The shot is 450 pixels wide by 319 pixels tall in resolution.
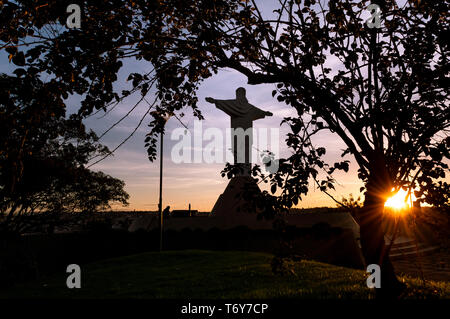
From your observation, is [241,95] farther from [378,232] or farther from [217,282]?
[378,232]

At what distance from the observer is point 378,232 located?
15.5 feet

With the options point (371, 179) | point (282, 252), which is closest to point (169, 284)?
point (282, 252)

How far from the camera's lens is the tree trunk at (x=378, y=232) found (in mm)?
4711

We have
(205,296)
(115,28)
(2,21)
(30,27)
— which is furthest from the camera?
(205,296)

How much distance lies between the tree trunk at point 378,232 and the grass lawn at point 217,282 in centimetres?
31

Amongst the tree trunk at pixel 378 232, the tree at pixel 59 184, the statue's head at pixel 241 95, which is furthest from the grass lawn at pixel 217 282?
the statue's head at pixel 241 95

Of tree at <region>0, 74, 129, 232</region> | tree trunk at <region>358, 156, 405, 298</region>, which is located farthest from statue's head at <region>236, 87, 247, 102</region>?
tree trunk at <region>358, 156, 405, 298</region>

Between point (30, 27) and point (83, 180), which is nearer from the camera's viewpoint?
point (30, 27)

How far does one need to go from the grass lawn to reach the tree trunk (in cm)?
31

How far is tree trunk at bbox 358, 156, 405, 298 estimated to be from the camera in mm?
Result: 4711

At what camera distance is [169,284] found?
9.07 meters

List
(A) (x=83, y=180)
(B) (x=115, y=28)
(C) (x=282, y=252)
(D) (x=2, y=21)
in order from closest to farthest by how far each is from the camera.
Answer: (D) (x=2, y=21) < (B) (x=115, y=28) < (C) (x=282, y=252) < (A) (x=83, y=180)

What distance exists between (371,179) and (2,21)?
4451 mm

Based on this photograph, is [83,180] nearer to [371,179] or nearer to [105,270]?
[105,270]
